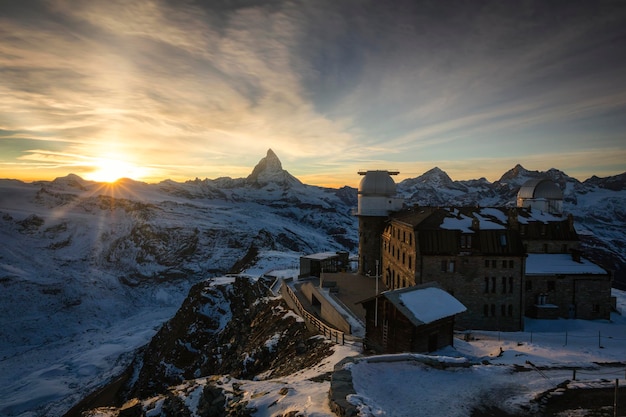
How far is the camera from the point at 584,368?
19438 millimetres

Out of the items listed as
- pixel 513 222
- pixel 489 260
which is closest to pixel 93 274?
pixel 489 260

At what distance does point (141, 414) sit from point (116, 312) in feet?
321

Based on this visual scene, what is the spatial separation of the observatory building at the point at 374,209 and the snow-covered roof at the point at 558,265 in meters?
17.5

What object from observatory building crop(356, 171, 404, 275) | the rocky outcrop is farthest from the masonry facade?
the rocky outcrop

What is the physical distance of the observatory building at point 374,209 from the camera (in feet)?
168

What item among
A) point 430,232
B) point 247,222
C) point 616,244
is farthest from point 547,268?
point 616,244

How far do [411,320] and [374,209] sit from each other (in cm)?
3019

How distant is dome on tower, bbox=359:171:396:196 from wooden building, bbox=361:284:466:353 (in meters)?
26.1

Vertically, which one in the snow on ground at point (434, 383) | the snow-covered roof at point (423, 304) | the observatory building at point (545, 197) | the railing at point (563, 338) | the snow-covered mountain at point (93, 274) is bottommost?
the snow-covered mountain at point (93, 274)

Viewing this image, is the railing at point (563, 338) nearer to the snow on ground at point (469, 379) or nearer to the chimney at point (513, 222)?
the snow on ground at point (469, 379)

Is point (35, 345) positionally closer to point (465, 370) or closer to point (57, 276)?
point (57, 276)

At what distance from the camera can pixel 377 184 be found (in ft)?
168

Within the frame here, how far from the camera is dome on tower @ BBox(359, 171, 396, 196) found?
51.2m

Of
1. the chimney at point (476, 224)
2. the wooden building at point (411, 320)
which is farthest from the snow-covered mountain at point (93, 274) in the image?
the wooden building at point (411, 320)
